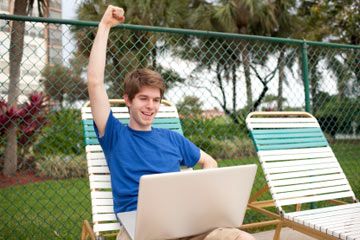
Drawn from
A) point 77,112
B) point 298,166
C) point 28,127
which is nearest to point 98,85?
point 298,166

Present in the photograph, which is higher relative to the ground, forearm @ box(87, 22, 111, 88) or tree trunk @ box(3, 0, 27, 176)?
forearm @ box(87, 22, 111, 88)

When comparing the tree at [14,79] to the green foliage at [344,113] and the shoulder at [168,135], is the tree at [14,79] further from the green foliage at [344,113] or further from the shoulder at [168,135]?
the green foliage at [344,113]

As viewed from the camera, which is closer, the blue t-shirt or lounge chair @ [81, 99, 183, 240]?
the blue t-shirt

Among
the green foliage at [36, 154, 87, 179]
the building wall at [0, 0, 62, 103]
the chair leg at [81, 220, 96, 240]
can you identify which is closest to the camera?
the chair leg at [81, 220, 96, 240]

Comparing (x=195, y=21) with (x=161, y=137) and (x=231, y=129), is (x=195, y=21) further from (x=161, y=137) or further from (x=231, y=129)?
(x=161, y=137)

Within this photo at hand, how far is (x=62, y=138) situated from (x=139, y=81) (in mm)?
5923

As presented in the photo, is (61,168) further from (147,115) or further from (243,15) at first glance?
(243,15)

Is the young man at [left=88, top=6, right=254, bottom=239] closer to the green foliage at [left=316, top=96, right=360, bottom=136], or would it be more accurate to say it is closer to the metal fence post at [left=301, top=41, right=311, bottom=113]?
the metal fence post at [left=301, top=41, right=311, bottom=113]

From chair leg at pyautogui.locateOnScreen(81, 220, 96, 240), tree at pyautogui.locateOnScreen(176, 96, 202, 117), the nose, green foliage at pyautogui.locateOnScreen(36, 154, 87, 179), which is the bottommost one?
green foliage at pyautogui.locateOnScreen(36, 154, 87, 179)

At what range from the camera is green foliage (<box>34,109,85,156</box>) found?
7.46 metres

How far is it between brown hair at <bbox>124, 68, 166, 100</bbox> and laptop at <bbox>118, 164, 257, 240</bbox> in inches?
29.9

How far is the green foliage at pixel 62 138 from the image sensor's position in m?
7.46

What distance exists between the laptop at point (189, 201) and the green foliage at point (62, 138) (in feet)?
19.5

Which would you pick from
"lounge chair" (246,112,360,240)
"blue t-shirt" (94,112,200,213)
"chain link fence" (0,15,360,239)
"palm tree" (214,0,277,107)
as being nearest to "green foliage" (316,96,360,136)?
"chain link fence" (0,15,360,239)
